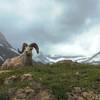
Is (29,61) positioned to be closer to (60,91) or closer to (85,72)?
(85,72)

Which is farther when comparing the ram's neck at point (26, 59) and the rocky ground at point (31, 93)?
the ram's neck at point (26, 59)

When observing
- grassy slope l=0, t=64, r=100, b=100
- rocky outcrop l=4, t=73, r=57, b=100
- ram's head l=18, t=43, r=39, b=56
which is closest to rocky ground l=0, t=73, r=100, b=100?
rocky outcrop l=4, t=73, r=57, b=100

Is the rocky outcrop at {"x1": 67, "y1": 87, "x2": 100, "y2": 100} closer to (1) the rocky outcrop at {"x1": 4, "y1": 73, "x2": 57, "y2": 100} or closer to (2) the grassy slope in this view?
(2) the grassy slope

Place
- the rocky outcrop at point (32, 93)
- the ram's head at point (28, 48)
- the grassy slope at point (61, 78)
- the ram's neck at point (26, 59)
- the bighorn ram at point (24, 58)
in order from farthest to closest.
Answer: the ram's head at point (28, 48), the bighorn ram at point (24, 58), the ram's neck at point (26, 59), the grassy slope at point (61, 78), the rocky outcrop at point (32, 93)

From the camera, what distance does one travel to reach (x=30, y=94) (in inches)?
1098

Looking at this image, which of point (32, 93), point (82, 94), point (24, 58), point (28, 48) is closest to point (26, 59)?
point (24, 58)

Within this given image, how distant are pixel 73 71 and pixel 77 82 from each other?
4246 millimetres

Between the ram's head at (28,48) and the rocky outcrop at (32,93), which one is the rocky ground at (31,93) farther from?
the ram's head at (28,48)

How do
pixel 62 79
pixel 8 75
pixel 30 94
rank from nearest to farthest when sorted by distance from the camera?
pixel 30 94
pixel 62 79
pixel 8 75

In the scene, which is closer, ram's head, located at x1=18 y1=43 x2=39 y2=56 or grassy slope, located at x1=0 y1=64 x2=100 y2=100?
grassy slope, located at x1=0 y1=64 x2=100 y2=100

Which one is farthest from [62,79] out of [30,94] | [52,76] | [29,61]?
[29,61]

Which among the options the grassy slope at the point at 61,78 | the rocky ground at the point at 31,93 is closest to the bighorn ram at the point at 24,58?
the grassy slope at the point at 61,78

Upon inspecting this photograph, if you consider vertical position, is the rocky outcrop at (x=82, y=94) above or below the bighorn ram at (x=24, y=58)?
below

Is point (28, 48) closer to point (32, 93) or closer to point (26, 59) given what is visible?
point (26, 59)
